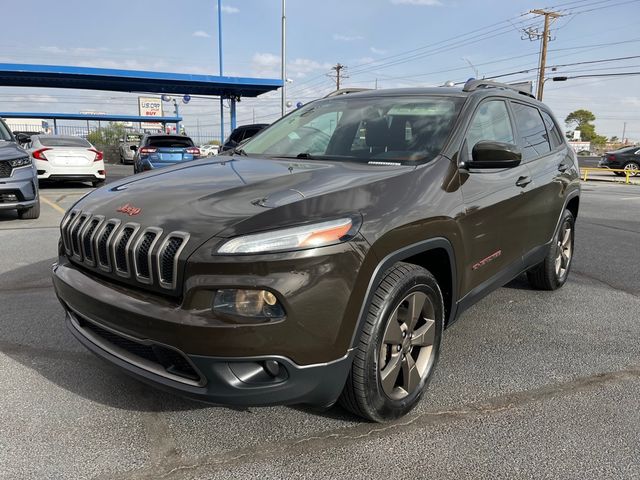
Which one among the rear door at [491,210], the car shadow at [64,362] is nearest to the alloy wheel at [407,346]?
the car shadow at [64,362]

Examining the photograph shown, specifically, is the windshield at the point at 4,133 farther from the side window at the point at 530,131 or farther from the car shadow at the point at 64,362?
the side window at the point at 530,131

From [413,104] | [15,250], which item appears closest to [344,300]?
[413,104]

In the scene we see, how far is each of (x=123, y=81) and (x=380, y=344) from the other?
85.3 feet

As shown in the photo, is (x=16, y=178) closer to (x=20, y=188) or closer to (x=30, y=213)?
(x=20, y=188)

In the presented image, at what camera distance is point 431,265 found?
286 cm

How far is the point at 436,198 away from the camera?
2.68 m

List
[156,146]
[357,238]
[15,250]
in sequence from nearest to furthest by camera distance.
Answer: [357,238] → [15,250] → [156,146]

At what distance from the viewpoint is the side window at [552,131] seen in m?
4.55

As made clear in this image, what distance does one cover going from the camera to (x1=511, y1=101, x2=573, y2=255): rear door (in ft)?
12.6

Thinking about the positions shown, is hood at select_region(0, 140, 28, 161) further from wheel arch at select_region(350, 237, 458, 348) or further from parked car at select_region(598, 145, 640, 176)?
parked car at select_region(598, 145, 640, 176)

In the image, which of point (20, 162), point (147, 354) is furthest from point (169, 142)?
point (147, 354)

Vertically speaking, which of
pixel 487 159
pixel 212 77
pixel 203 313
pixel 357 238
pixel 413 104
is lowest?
pixel 203 313

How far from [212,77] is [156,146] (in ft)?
34.1

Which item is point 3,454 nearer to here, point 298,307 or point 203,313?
point 203,313
